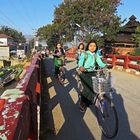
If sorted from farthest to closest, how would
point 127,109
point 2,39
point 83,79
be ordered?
point 2,39
point 127,109
point 83,79

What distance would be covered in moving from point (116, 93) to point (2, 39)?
381 ft

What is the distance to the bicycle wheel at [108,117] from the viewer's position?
20.6ft

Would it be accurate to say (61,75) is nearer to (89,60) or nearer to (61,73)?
(61,73)

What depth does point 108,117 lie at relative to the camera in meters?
6.52

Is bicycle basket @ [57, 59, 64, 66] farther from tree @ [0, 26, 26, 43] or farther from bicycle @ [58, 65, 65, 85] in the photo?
tree @ [0, 26, 26, 43]

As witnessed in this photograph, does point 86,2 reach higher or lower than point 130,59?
higher

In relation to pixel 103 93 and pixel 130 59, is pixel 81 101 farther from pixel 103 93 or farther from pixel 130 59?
pixel 130 59

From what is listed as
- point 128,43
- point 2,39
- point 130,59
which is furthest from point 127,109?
point 2,39

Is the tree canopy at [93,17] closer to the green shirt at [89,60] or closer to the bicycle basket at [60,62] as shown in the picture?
the bicycle basket at [60,62]

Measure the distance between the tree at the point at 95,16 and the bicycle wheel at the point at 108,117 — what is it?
112ft

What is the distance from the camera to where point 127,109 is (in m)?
9.11

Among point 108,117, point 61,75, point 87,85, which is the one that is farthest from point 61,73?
point 108,117

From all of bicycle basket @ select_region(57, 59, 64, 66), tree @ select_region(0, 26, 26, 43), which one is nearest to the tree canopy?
bicycle basket @ select_region(57, 59, 64, 66)

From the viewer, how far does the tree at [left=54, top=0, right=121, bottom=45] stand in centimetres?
4025
